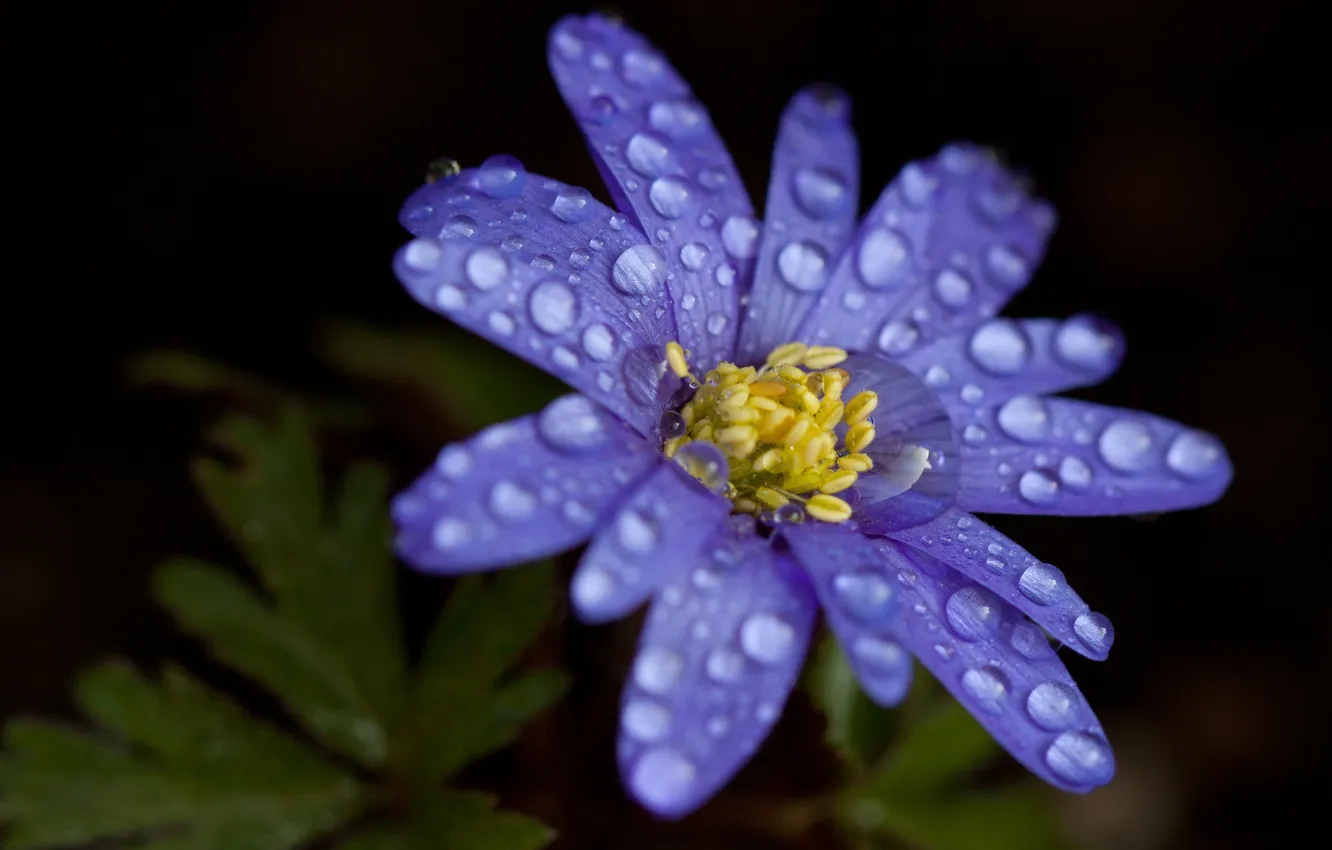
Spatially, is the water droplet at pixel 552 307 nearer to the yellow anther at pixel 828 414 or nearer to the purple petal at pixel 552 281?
the purple petal at pixel 552 281

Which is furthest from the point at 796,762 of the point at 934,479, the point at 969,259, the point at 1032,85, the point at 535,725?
the point at 1032,85

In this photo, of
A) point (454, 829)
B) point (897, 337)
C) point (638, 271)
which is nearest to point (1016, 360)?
point (897, 337)

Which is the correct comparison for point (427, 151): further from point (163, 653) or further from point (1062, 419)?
point (1062, 419)

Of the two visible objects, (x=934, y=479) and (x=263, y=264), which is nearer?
(x=934, y=479)

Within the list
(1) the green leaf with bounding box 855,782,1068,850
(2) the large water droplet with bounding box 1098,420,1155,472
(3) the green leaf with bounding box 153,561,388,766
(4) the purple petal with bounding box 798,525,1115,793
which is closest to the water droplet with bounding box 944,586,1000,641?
(4) the purple petal with bounding box 798,525,1115,793

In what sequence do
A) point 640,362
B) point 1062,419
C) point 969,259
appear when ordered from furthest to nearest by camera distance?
point 969,259 → point 1062,419 → point 640,362
